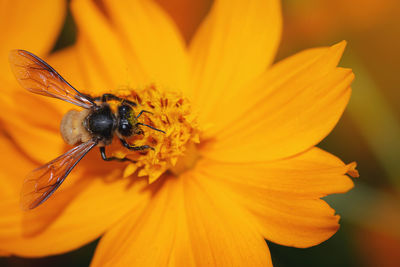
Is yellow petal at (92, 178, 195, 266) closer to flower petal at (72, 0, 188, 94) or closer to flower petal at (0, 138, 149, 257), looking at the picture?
flower petal at (0, 138, 149, 257)

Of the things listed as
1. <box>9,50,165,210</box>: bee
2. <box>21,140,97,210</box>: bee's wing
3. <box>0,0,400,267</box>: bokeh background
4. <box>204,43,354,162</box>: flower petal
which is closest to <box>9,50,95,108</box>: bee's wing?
<box>9,50,165,210</box>: bee

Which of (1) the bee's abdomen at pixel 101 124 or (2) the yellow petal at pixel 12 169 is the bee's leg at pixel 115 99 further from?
(2) the yellow petal at pixel 12 169

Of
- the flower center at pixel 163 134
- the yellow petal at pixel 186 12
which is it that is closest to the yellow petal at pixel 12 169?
the flower center at pixel 163 134

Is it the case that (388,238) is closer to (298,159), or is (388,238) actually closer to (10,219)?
(298,159)

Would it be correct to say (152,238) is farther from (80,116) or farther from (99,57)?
(99,57)

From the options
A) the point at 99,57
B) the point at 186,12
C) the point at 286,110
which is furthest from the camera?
the point at 186,12

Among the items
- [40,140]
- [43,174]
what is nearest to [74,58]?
[40,140]

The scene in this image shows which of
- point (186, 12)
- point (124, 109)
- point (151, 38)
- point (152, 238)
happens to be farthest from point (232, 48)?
point (152, 238)
